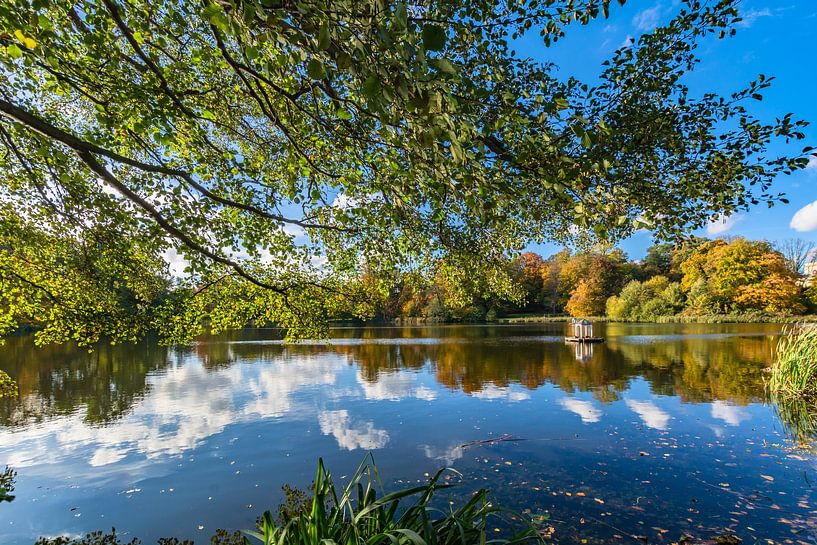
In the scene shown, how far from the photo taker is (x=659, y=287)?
192 feet

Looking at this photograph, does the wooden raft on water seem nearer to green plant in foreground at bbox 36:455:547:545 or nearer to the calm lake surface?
the calm lake surface

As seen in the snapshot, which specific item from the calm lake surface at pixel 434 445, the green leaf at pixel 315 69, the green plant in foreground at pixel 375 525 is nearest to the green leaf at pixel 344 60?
the green leaf at pixel 315 69

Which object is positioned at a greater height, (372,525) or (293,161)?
(293,161)

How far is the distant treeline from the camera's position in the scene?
163 feet

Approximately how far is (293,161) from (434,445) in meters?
6.66

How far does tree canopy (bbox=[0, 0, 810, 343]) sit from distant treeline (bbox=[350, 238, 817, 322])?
95.4ft

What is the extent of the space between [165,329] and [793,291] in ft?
210

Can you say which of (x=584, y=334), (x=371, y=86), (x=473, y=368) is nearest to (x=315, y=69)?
(x=371, y=86)

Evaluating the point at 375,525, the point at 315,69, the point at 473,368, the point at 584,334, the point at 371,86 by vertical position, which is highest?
the point at 315,69

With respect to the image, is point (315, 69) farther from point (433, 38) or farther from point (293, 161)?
point (293, 161)

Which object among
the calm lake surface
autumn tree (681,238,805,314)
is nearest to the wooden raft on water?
the calm lake surface

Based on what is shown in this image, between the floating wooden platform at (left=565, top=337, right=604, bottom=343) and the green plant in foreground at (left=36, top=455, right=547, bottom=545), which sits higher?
the green plant in foreground at (left=36, top=455, right=547, bottom=545)

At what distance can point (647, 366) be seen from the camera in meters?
18.7

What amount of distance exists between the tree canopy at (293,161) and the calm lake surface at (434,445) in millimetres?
2775
